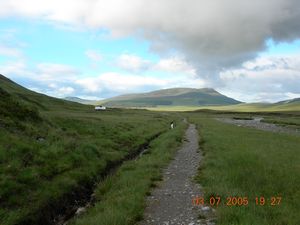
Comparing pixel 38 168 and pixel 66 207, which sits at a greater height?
pixel 38 168

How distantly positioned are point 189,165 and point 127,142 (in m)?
13.2

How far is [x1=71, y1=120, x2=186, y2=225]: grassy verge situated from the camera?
1183 centimetres

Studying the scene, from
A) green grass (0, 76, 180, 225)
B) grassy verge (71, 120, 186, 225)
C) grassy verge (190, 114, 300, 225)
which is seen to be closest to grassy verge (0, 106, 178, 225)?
green grass (0, 76, 180, 225)

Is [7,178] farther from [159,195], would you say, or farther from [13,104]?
[13,104]

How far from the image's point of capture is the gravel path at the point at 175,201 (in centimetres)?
1195

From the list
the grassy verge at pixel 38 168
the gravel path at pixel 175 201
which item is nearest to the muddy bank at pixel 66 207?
the grassy verge at pixel 38 168

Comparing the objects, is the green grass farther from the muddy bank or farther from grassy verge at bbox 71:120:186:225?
grassy verge at bbox 71:120:186:225

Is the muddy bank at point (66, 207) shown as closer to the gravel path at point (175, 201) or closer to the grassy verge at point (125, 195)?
the grassy verge at point (125, 195)
